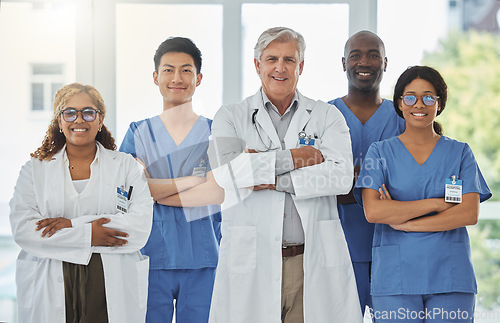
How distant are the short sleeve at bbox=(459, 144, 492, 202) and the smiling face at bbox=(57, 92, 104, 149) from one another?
162 centimetres

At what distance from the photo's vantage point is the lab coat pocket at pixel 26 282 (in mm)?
2090

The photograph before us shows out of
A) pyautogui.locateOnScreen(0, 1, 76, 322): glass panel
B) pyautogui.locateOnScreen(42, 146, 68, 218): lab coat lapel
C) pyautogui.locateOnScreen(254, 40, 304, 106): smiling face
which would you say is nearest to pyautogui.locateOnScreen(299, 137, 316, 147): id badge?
pyautogui.locateOnScreen(254, 40, 304, 106): smiling face

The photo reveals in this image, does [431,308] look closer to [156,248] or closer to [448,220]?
[448,220]

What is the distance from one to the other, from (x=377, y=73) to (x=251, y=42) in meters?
1.05

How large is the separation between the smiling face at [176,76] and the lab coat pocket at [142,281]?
33.4 inches

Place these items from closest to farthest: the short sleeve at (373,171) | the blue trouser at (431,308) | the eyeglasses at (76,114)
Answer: the blue trouser at (431,308)
the short sleeve at (373,171)
the eyeglasses at (76,114)

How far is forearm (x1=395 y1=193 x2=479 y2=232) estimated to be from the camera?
6.51ft

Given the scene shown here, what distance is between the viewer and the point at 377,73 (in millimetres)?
2523

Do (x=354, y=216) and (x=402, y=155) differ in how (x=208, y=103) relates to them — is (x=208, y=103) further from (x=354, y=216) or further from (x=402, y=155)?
(x=402, y=155)

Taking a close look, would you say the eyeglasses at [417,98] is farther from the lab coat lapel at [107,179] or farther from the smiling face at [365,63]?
the lab coat lapel at [107,179]

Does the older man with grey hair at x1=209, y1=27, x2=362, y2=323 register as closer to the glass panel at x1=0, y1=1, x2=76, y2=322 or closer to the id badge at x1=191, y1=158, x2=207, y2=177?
the id badge at x1=191, y1=158, x2=207, y2=177

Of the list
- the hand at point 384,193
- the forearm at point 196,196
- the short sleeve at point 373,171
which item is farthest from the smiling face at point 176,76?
the hand at point 384,193

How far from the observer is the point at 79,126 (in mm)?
2199

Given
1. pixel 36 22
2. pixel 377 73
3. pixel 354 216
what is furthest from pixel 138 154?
pixel 36 22
